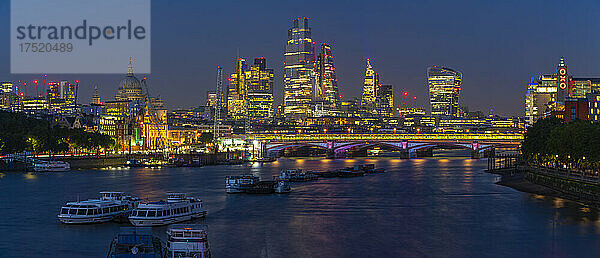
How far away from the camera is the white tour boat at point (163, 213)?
59062 millimetres

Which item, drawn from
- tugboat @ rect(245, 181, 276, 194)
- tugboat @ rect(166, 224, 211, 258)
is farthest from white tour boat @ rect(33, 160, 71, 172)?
tugboat @ rect(166, 224, 211, 258)

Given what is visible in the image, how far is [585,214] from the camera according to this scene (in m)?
64.8

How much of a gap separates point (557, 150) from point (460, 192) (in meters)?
12.1

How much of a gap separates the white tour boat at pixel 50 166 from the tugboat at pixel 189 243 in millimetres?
91352

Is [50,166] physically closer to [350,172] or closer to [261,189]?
[350,172]

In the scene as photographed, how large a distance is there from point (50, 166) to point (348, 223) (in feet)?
269

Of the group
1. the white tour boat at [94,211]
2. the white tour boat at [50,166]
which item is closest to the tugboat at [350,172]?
the white tour boat at [50,166]

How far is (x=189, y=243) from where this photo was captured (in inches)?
1751

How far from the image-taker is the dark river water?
51406mm

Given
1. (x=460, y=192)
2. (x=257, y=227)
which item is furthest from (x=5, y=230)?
(x=460, y=192)

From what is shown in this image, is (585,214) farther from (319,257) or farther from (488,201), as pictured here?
(319,257)

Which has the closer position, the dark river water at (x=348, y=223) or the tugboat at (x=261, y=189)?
the dark river water at (x=348, y=223)

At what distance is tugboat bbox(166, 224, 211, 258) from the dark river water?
4725mm

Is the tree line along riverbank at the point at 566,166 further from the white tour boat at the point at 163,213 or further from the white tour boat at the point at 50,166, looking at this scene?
the white tour boat at the point at 50,166
